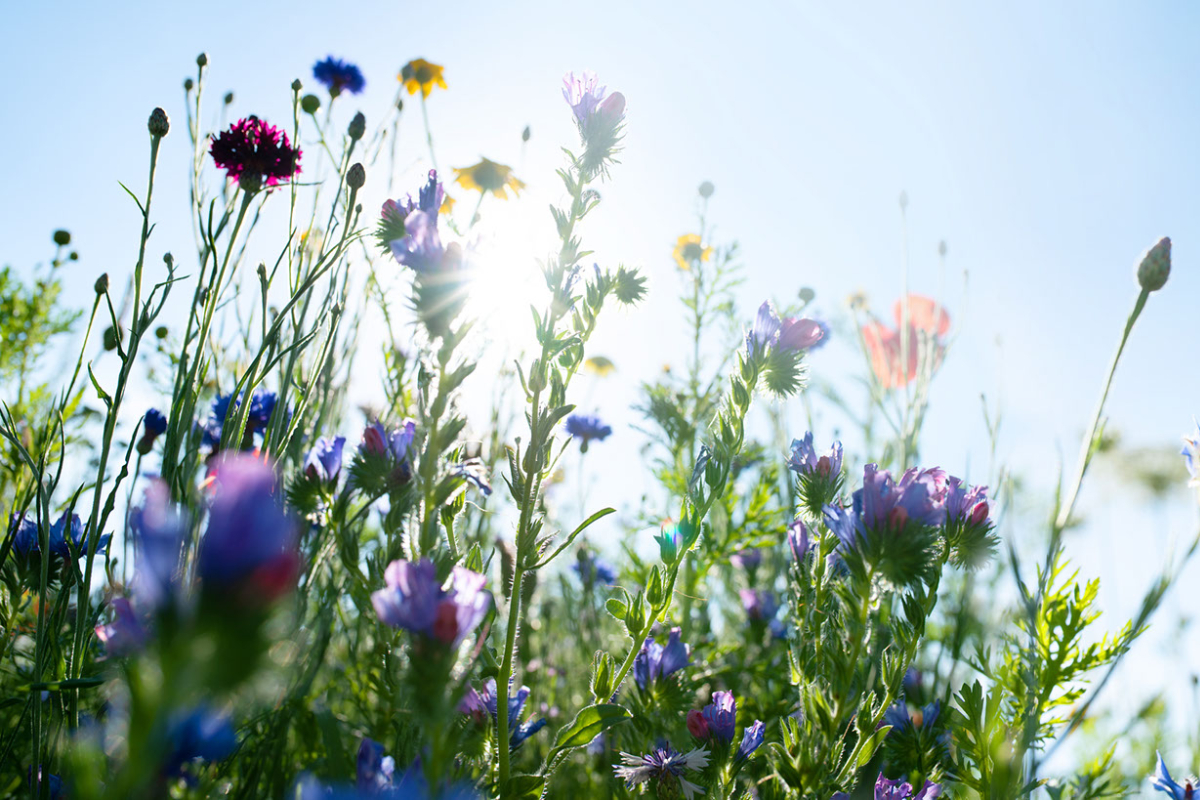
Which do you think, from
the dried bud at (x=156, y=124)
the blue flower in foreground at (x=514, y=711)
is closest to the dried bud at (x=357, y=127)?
the dried bud at (x=156, y=124)

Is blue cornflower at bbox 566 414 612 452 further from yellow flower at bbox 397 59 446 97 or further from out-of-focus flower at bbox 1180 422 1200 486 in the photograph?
out-of-focus flower at bbox 1180 422 1200 486

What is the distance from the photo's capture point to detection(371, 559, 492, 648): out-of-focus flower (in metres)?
0.60

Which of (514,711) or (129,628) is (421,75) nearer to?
(514,711)

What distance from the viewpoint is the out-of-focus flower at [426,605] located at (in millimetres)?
598

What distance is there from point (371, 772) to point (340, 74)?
2143 mm

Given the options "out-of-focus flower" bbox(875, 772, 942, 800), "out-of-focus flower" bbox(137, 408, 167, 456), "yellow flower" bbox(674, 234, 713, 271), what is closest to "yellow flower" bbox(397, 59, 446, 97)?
"yellow flower" bbox(674, 234, 713, 271)

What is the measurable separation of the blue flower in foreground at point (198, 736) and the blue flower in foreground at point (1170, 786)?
1.35 m

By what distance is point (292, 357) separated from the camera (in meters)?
1.05

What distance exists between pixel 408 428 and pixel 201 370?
0.37 metres

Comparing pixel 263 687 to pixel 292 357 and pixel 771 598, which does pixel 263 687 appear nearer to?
pixel 292 357

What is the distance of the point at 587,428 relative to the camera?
8.59 feet

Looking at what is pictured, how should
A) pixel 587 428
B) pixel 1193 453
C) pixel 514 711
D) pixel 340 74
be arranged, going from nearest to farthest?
pixel 514 711, pixel 1193 453, pixel 340 74, pixel 587 428

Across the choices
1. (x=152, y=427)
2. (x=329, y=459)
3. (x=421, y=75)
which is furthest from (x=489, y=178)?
(x=329, y=459)

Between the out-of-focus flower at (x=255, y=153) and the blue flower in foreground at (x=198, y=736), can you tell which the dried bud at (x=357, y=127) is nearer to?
the out-of-focus flower at (x=255, y=153)
